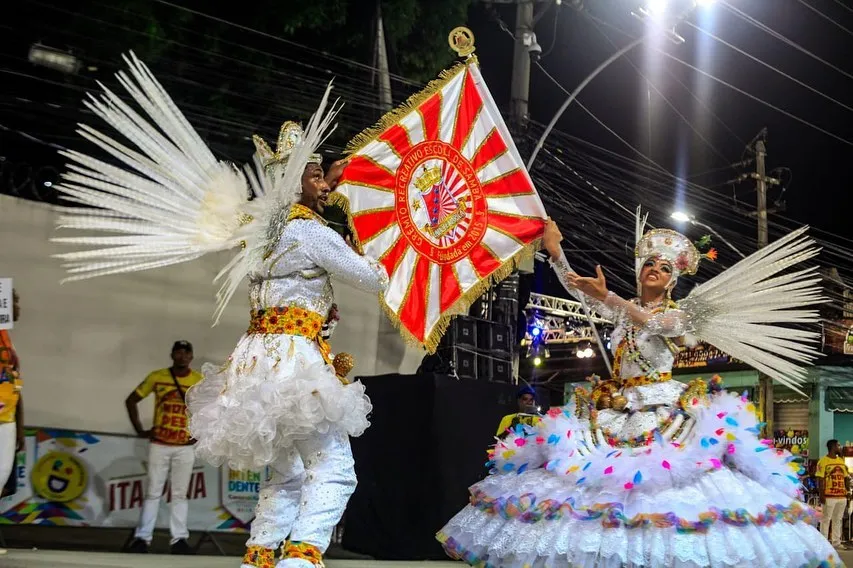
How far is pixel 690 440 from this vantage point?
420cm

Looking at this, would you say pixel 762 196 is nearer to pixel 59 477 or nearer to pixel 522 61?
pixel 522 61

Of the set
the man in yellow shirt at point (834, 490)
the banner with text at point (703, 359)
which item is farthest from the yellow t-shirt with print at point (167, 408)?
the banner with text at point (703, 359)

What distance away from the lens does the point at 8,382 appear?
5312 mm

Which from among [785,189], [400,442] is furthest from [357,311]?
[785,189]

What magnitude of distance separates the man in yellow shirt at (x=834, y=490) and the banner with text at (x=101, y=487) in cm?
812

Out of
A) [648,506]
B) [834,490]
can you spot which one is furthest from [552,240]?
[834,490]

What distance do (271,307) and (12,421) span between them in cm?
245

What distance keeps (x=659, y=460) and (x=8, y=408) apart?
360cm

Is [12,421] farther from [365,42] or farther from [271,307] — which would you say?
[365,42]

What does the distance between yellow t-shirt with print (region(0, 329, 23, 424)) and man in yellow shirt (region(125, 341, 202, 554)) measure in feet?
4.26

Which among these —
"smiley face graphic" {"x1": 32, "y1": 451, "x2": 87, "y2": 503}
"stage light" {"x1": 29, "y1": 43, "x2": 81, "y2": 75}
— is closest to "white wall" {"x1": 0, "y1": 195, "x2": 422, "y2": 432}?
"smiley face graphic" {"x1": 32, "y1": 451, "x2": 87, "y2": 503}

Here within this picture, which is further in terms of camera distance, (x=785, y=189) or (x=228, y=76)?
(x=785, y=189)

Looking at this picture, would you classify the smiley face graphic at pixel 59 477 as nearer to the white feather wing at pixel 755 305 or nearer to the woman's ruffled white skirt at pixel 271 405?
the woman's ruffled white skirt at pixel 271 405

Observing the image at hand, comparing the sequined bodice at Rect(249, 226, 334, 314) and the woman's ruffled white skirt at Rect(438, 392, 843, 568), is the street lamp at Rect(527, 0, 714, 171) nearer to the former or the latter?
the woman's ruffled white skirt at Rect(438, 392, 843, 568)
